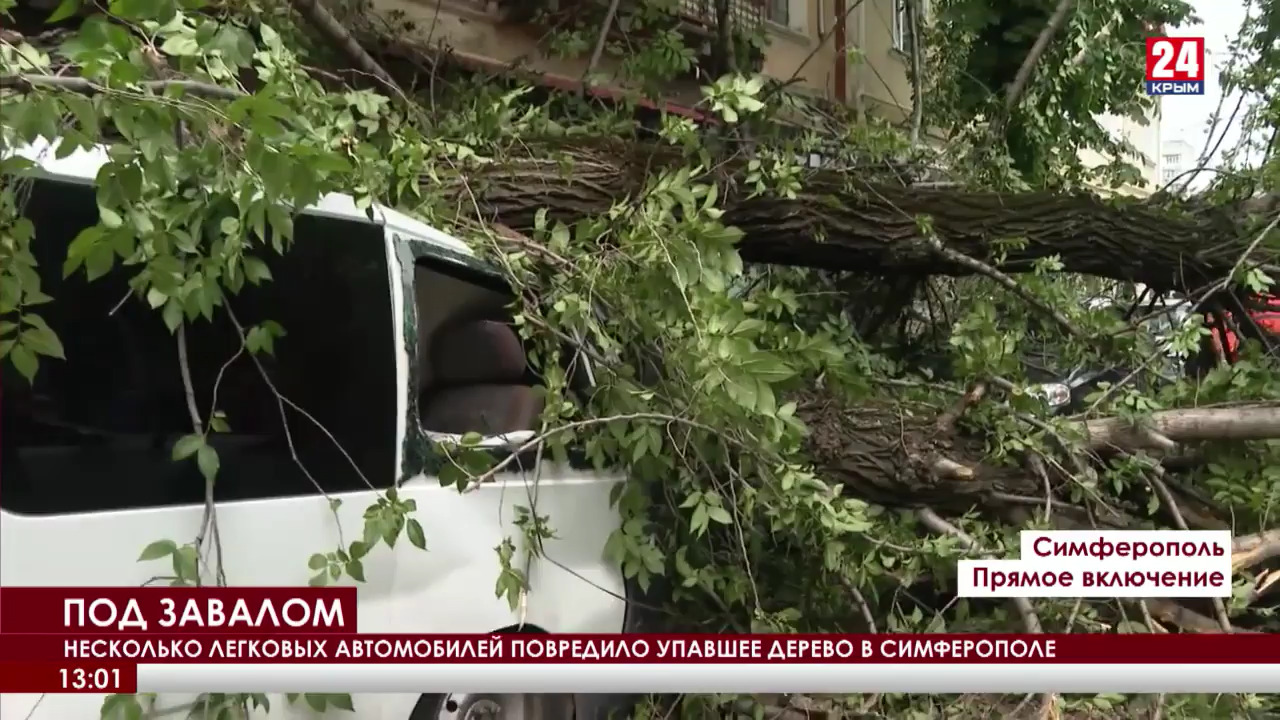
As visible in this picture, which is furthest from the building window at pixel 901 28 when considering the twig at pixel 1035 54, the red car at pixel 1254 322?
the red car at pixel 1254 322

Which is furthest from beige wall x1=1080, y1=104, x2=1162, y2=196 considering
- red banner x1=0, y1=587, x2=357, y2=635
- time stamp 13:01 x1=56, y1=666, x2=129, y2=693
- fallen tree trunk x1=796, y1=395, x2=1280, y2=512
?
time stamp 13:01 x1=56, y1=666, x2=129, y2=693

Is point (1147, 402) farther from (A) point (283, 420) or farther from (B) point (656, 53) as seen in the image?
(A) point (283, 420)

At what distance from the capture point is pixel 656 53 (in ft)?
11.0

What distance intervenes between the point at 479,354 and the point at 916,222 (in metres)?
1.65

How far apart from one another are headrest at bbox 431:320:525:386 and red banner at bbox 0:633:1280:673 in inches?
21.6

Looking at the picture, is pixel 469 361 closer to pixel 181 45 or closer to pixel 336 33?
pixel 181 45

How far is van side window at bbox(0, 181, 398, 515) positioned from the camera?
1381 millimetres

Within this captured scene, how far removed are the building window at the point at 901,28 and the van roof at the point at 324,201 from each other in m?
2.21

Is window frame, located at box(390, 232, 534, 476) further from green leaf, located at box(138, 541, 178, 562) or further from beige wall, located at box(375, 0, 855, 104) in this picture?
beige wall, located at box(375, 0, 855, 104)

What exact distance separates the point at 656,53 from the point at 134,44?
2.16 metres

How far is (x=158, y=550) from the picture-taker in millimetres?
1477

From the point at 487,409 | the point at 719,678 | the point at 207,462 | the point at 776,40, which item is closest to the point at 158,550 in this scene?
the point at 207,462

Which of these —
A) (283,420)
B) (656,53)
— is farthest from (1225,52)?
(283,420)

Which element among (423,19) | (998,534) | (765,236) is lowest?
(998,534)
